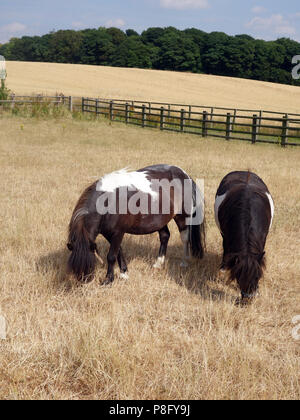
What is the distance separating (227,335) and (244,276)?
21.3 inches

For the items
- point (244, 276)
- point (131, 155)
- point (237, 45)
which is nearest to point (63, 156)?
point (131, 155)

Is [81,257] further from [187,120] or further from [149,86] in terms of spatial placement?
[149,86]

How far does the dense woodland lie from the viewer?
79.4 m

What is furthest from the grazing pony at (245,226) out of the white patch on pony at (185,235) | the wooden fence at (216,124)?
the wooden fence at (216,124)

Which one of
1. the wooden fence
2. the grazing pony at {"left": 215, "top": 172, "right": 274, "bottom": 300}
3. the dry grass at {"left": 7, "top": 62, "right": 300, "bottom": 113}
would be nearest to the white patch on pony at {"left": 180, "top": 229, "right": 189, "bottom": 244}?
the grazing pony at {"left": 215, "top": 172, "right": 274, "bottom": 300}

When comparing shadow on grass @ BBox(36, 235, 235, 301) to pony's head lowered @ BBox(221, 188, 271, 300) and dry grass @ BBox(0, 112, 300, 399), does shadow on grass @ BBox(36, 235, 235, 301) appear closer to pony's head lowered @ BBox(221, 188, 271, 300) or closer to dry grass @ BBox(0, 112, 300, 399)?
dry grass @ BBox(0, 112, 300, 399)

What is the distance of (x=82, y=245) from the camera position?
3795mm

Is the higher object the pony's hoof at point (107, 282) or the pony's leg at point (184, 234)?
the pony's leg at point (184, 234)

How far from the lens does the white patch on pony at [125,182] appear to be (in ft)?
14.2

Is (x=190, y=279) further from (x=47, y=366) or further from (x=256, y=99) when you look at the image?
(x=256, y=99)

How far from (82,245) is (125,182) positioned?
1.03m

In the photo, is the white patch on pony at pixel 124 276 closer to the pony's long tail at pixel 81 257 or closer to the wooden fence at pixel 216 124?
the pony's long tail at pixel 81 257

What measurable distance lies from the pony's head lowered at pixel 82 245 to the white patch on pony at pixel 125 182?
336mm

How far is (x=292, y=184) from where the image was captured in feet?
31.5
